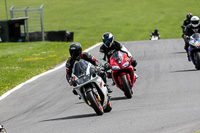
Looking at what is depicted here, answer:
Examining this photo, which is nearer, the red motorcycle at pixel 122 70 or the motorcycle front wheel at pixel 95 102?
the motorcycle front wheel at pixel 95 102

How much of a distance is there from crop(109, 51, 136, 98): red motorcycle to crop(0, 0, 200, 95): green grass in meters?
10.6

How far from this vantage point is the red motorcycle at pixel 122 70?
11328 millimetres

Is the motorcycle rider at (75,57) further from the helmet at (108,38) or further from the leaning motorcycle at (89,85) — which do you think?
the helmet at (108,38)

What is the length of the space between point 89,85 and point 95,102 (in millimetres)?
360

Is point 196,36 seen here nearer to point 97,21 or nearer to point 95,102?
point 95,102

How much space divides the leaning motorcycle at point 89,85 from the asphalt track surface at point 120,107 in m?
0.26

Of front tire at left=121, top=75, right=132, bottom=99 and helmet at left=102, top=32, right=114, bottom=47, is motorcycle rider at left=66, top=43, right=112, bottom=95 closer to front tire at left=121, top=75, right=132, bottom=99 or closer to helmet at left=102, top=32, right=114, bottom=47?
front tire at left=121, top=75, right=132, bottom=99

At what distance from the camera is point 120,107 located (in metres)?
10.3

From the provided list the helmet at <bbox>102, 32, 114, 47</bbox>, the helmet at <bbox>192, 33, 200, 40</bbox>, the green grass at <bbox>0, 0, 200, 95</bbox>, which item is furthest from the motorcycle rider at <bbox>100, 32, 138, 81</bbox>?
the green grass at <bbox>0, 0, 200, 95</bbox>

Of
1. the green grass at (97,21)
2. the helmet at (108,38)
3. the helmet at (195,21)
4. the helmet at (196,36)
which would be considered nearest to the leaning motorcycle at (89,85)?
the helmet at (108,38)

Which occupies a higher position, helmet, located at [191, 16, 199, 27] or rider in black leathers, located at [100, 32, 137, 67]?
rider in black leathers, located at [100, 32, 137, 67]

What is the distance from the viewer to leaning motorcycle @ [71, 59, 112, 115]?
9.22 meters

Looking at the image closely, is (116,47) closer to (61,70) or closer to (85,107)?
(85,107)

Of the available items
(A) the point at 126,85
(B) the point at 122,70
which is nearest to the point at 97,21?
(B) the point at 122,70
